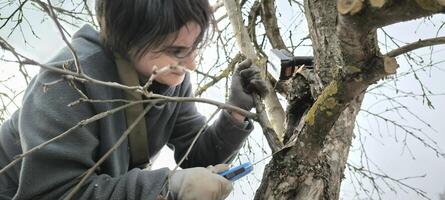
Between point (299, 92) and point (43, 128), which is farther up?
point (299, 92)

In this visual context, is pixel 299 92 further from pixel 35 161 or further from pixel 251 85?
pixel 35 161

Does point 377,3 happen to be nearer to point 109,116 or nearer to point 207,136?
point 109,116

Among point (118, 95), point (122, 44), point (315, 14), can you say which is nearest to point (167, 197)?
point (118, 95)

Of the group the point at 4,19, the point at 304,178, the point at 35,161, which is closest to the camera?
the point at 35,161

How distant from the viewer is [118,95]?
1.20 m

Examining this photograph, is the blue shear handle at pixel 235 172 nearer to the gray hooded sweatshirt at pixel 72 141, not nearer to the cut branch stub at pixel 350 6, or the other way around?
the gray hooded sweatshirt at pixel 72 141

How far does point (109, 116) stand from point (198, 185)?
335mm

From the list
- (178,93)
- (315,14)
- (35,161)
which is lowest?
(35,161)

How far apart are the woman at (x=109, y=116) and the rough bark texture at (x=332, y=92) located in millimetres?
176

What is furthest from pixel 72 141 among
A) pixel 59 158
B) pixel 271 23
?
pixel 271 23

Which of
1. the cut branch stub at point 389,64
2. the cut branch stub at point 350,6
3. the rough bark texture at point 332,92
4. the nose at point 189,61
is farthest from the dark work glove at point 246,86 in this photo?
the cut branch stub at point 350,6

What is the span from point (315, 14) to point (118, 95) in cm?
75

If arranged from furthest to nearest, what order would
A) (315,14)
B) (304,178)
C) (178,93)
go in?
1. (178,93)
2. (315,14)
3. (304,178)

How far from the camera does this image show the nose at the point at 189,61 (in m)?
1.19
